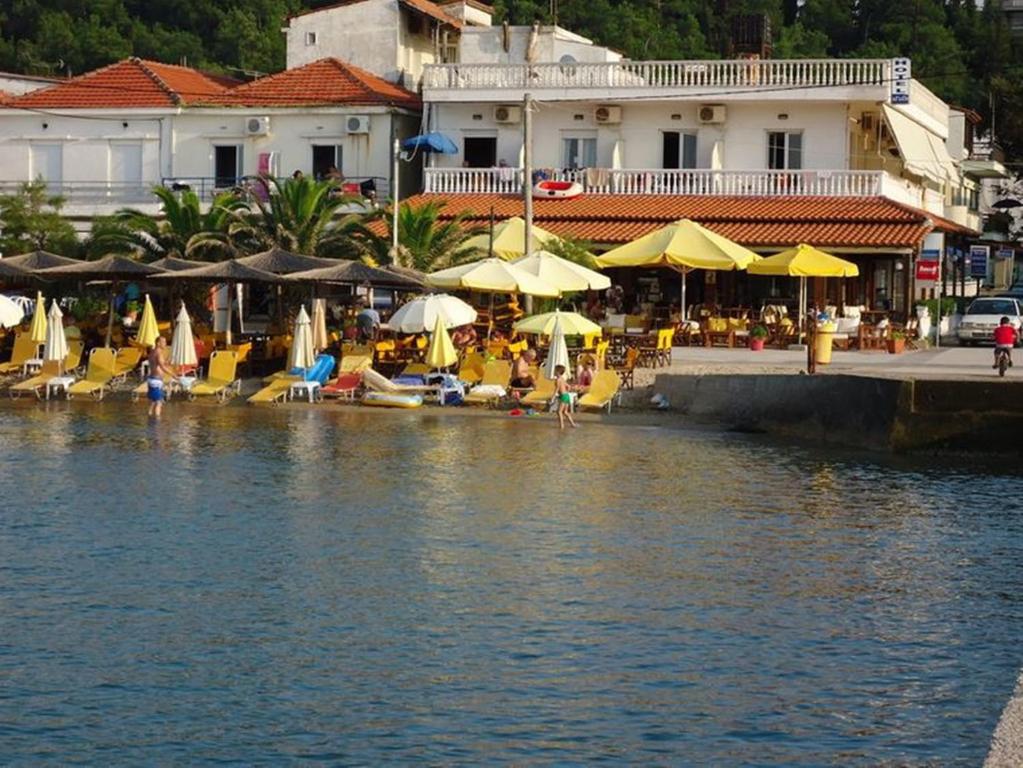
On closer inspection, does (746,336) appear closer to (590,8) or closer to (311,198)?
(311,198)

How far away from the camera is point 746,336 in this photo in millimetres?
44250

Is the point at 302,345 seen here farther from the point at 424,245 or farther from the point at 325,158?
the point at 325,158

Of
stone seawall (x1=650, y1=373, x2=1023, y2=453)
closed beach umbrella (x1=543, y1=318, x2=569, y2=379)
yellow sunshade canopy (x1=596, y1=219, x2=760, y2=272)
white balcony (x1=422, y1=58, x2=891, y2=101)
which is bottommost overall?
stone seawall (x1=650, y1=373, x2=1023, y2=453)

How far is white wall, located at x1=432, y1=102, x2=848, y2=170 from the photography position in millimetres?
51125

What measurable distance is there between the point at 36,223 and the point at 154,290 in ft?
15.6

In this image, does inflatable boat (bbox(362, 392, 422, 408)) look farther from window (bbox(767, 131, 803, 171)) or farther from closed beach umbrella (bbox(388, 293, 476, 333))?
window (bbox(767, 131, 803, 171))

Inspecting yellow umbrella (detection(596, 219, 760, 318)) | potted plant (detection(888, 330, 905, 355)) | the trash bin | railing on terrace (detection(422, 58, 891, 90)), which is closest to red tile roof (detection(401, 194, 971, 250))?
potted plant (detection(888, 330, 905, 355))

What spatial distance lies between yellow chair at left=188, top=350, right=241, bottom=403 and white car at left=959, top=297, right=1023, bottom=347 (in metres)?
20.0

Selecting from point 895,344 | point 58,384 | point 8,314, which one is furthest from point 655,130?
point 58,384

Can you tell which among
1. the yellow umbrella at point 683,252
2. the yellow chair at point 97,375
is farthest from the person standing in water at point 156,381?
the yellow umbrella at point 683,252

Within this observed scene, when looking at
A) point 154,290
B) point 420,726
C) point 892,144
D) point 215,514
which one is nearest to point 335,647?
point 420,726

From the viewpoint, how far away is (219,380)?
120ft

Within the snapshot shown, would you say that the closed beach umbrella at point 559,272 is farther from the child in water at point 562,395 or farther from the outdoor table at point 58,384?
the outdoor table at point 58,384

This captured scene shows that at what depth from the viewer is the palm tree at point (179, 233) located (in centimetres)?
4341
